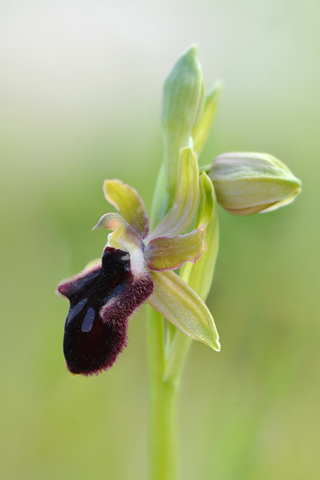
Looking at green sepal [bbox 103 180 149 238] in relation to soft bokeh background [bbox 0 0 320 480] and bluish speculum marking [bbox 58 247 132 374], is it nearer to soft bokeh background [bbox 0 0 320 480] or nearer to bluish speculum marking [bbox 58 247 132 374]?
bluish speculum marking [bbox 58 247 132 374]

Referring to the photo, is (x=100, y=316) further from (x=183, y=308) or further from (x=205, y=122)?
(x=205, y=122)

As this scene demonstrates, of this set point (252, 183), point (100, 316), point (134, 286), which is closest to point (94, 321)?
point (100, 316)

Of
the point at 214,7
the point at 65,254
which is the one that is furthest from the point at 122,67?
the point at 65,254

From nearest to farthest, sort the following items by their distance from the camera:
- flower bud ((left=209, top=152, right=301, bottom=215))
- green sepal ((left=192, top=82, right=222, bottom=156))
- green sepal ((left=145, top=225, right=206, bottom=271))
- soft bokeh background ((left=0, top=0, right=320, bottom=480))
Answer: green sepal ((left=145, top=225, right=206, bottom=271))
flower bud ((left=209, top=152, right=301, bottom=215))
green sepal ((left=192, top=82, right=222, bottom=156))
soft bokeh background ((left=0, top=0, right=320, bottom=480))

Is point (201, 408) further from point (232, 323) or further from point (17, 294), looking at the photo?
point (17, 294)

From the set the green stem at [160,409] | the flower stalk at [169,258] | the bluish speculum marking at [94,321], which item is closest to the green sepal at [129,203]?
the flower stalk at [169,258]

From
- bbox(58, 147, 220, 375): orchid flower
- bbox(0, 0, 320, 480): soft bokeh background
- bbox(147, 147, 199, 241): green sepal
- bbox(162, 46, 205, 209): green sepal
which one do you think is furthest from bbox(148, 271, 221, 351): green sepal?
bbox(0, 0, 320, 480): soft bokeh background
